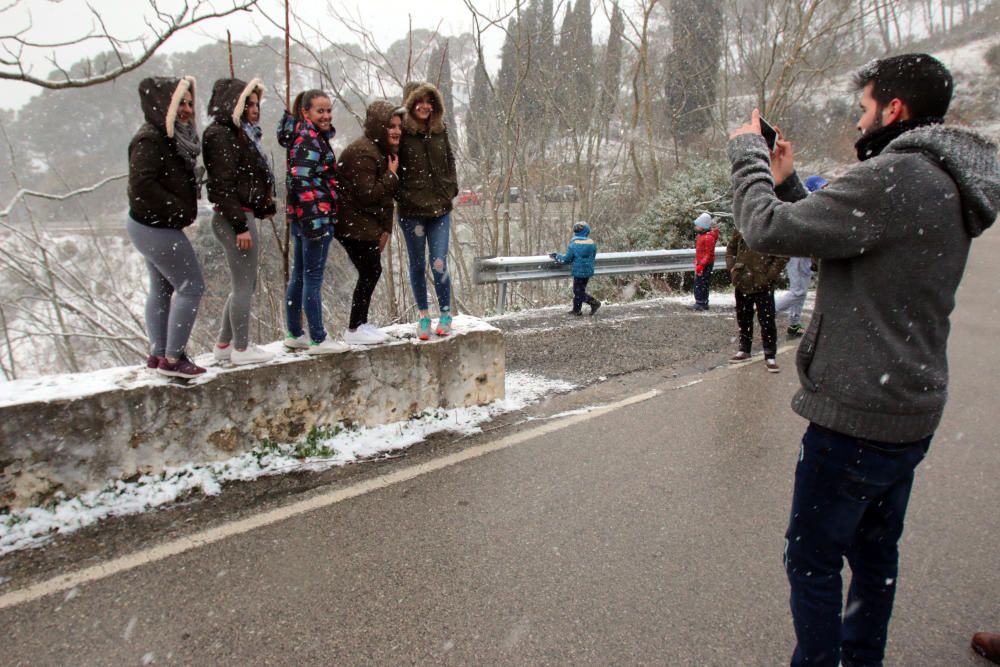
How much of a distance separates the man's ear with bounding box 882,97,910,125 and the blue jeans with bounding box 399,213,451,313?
3192 millimetres

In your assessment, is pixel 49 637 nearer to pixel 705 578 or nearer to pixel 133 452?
pixel 133 452

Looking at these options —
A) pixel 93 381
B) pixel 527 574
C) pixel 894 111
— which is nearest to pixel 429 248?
pixel 93 381

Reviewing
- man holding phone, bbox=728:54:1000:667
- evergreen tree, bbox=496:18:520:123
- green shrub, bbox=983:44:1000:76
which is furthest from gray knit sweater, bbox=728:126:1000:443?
green shrub, bbox=983:44:1000:76

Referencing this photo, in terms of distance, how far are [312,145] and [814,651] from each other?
12.2 feet

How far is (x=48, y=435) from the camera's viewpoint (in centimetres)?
296

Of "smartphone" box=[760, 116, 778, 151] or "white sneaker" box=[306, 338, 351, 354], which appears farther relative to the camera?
"white sneaker" box=[306, 338, 351, 354]

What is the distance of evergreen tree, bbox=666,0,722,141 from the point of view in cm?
1917

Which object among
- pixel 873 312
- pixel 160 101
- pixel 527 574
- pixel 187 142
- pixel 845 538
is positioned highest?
pixel 160 101

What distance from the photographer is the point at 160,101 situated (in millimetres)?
3199

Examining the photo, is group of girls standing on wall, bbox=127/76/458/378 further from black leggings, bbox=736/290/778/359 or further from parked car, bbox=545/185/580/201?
parked car, bbox=545/185/580/201

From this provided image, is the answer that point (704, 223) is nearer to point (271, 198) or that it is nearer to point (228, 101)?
point (271, 198)

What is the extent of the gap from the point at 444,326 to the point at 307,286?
42.5 inches

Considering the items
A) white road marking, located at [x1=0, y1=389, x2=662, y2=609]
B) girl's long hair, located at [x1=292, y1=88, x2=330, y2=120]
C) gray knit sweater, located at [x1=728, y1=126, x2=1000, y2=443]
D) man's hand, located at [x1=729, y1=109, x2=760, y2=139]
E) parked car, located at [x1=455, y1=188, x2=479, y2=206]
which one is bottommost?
white road marking, located at [x1=0, y1=389, x2=662, y2=609]

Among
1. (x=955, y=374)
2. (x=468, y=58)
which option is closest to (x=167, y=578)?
(x=955, y=374)
